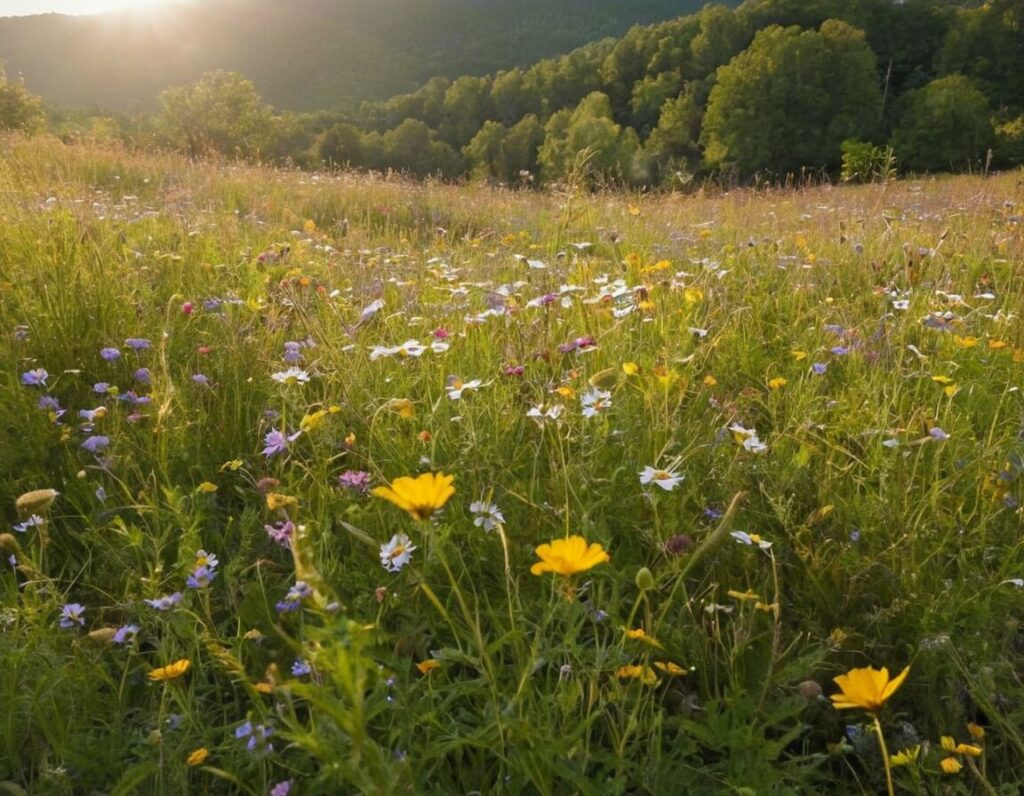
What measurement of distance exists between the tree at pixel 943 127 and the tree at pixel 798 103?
3.11 m

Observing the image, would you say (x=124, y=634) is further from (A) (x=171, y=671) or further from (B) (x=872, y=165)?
(B) (x=872, y=165)

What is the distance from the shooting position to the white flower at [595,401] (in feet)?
4.91

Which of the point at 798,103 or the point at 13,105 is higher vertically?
the point at 13,105

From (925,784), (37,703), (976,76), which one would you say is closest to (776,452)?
(925,784)

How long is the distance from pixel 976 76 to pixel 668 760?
4932cm

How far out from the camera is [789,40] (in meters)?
38.8

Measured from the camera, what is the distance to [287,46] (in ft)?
375

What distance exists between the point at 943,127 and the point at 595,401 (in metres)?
40.1

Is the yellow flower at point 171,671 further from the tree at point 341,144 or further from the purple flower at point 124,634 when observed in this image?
the tree at point 341,144

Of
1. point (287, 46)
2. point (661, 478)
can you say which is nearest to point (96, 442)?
point (661, 478)

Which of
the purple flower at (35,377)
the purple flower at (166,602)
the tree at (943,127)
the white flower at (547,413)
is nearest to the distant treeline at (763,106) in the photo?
the tree at (943,127)

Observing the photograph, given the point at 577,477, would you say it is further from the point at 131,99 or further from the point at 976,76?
the point at 131,99

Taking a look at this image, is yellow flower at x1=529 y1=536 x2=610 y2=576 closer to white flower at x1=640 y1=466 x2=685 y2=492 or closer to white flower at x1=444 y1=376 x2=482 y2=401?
white flower at x1=640 y1=466 x2=685 y2=492

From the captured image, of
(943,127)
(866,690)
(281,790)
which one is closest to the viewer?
(866,690)
